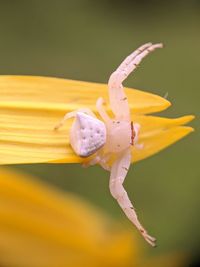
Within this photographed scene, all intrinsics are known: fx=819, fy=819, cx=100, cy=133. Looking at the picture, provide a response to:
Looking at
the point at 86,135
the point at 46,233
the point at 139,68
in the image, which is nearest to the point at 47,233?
the point at 46,233

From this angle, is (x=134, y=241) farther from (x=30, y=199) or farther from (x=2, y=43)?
(x=2, y=43)

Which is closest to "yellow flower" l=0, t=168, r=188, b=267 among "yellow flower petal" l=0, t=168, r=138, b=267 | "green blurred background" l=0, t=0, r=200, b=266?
"yellow flower petal" l=0, t=168, r=138, b=267

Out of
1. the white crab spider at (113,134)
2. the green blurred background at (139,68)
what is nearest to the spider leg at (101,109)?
the white crab spider at (113,134)

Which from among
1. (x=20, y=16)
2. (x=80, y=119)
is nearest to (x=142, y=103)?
(x=80, y=119)

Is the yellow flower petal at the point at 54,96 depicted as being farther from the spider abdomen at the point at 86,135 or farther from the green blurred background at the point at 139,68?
the green blurred background at the point at 139,68

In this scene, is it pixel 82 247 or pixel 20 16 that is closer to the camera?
pixel 82 247

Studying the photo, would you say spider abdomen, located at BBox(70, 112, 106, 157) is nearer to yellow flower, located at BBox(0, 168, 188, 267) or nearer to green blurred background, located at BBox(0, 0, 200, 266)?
yellow flower, located at BBox(0, 168, 188, 267)

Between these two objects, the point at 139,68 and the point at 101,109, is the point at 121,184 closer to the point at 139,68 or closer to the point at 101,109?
the point at 101,109
